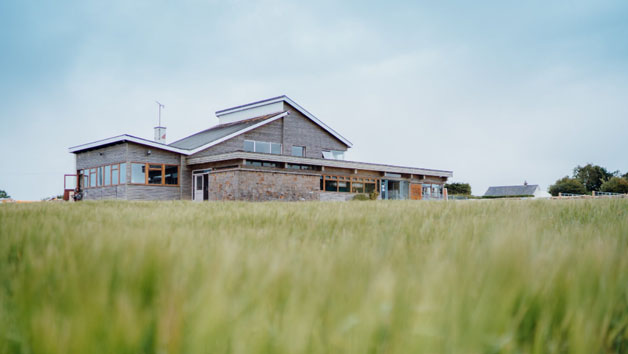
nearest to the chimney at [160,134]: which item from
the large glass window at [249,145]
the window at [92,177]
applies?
the window at [92,177]

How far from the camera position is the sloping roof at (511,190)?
7646 centimetres

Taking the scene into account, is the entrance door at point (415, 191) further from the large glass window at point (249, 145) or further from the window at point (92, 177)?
the window at point (92, 177)

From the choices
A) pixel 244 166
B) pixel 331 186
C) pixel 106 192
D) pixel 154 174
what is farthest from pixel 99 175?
pixel 331 186

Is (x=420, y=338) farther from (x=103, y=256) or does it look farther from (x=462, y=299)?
(x=103, y=256)

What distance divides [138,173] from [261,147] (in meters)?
8.13

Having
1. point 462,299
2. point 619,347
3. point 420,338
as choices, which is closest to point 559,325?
point 619,347

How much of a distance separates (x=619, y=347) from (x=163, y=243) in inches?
49.7

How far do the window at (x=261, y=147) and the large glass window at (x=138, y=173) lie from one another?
260 inches

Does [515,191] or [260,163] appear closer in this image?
[260,163]

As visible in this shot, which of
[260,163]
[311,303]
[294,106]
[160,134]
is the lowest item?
[311,303]

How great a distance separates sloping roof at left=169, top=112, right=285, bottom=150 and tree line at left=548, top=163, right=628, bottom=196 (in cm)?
6758

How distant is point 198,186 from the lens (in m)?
24.1

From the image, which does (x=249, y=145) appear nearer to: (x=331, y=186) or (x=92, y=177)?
(x=331, y=186)

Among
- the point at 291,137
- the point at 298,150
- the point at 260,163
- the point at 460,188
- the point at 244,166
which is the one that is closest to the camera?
the point at 244,166
